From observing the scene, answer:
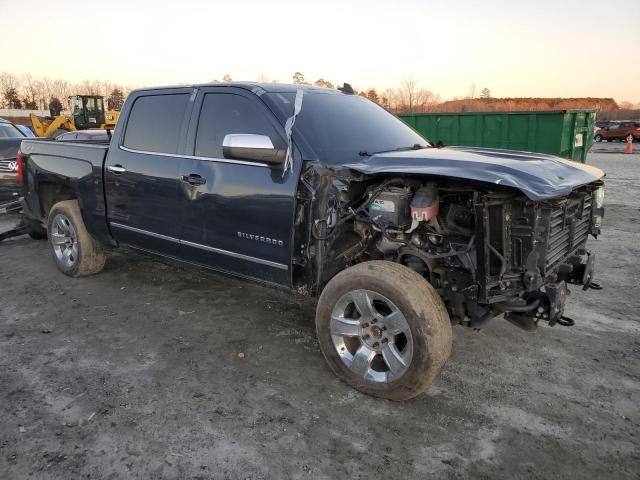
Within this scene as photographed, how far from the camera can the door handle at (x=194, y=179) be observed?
3885 mm

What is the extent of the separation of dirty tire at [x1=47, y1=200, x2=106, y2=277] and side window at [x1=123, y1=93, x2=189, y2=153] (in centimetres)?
119

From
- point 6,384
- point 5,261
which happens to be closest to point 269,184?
point 6,384

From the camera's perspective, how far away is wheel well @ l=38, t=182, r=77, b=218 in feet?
18.8

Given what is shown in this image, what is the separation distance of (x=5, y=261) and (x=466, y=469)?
6044 millimetres

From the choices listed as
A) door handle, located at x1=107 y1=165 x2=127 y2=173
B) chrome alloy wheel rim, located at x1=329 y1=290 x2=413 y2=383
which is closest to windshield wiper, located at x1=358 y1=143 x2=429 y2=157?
chrome alloy wheel rim, located at x1=329 y1=290 x2=413 y2=383

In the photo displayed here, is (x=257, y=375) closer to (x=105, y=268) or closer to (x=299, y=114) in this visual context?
(x=299, y=114)

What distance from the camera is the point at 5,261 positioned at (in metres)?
6.32

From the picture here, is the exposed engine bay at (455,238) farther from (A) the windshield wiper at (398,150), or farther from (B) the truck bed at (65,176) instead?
(B) the truck bed at (65,176)

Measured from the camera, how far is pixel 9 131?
1048 cm

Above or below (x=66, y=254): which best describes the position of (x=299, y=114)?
above

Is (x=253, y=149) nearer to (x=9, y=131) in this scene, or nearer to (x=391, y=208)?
(x=391, y=208)

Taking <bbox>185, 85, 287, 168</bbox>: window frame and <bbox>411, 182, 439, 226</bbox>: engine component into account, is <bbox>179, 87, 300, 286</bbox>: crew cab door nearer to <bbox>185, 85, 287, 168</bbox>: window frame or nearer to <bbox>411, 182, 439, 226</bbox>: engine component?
<bbox>185, 85, 287, 168</bbox>: window frame

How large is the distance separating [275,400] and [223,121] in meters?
2.09

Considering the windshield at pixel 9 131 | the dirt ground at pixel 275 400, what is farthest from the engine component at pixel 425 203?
the windshield at pixel 9 131
